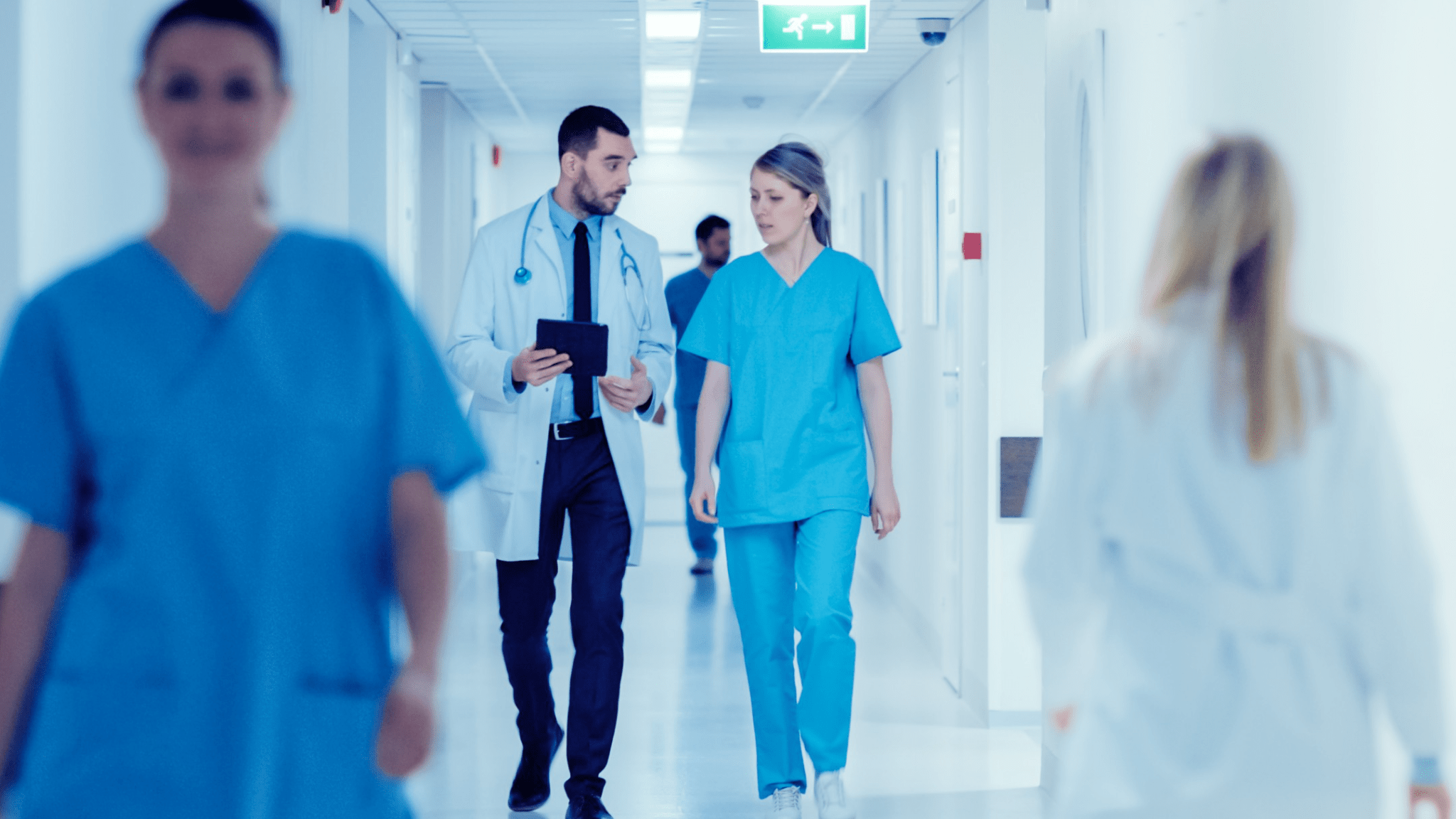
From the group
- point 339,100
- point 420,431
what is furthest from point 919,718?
point 420,431

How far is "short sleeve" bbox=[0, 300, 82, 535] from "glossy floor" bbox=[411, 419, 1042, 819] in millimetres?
1832

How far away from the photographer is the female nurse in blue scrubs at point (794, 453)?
11.0 feet

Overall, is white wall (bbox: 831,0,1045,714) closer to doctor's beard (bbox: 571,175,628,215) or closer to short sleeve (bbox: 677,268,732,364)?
short sleeve (bbox: 677,268,732,364)

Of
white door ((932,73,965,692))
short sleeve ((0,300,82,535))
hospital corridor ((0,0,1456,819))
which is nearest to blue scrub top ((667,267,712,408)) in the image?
white door ((932,73,965,692))

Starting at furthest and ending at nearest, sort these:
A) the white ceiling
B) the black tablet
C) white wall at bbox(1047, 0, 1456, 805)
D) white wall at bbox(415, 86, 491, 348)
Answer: white wall at bbox(415, 86, 491, 348) < the white ceiling < the black tablet < white wall at bbox(1047, 0, 1456, 805)

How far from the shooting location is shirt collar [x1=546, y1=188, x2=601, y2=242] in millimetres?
3398

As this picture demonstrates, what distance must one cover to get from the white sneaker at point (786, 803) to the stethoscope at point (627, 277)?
3.71 feet

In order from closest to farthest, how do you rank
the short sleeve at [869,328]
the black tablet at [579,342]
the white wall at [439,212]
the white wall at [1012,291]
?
the black tablet at [579,342] < the short sleeve at [869,328] < the white wall at [1012,291] < the white wall at [439,212]

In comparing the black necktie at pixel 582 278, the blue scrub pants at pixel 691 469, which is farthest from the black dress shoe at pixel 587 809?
the blue scrub pants at pixel 691 469

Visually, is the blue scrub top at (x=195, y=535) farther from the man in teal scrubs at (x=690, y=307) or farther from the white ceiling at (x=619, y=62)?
the man in teal scrubs at (x=690, y=307)

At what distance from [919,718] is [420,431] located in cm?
351

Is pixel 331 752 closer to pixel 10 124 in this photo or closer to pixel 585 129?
pixel 10 124

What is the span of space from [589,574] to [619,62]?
3621 millimetres

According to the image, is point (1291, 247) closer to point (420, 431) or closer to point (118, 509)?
point (420, 431)
